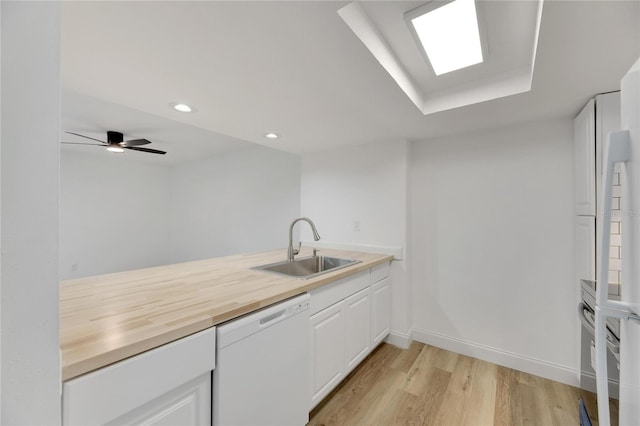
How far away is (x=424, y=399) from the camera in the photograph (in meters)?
1.81

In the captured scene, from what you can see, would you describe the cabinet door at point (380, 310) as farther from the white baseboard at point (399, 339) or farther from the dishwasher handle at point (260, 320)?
the dishwasher handle at point (260, 320)

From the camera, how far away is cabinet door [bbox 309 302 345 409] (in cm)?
159

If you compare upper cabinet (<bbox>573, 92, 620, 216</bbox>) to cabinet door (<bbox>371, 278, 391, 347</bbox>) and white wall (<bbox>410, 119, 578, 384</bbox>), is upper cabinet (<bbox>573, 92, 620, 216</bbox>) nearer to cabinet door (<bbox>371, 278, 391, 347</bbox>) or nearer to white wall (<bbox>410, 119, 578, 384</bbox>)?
white wall (<bbox>410, 119, 578, 384</bbox>)

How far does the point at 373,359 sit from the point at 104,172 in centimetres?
581

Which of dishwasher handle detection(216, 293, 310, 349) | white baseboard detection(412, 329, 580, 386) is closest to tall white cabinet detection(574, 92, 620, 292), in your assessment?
white baseboard detection(412, 329, 580, 386)

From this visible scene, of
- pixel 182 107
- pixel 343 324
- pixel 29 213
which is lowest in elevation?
pixel 343 324

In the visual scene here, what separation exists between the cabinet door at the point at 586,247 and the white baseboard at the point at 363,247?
126 cm

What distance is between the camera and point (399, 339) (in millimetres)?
2518

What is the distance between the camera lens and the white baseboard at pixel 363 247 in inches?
101

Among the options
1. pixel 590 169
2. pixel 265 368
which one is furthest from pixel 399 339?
pixel 590 169

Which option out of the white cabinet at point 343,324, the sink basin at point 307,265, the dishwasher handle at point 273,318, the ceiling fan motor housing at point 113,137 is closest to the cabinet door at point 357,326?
the white cabinet at point 343,324

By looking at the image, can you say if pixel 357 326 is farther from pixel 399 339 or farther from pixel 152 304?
pixel 152 304

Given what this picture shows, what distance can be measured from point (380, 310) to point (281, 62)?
209 cm

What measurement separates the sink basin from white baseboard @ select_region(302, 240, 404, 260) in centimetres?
46
